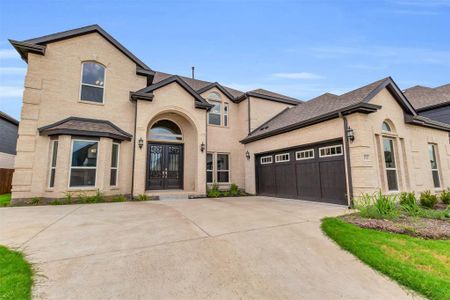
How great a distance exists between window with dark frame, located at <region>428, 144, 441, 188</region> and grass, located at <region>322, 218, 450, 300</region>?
874 cm

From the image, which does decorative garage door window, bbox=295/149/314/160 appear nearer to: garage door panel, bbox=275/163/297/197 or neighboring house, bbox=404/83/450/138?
garage door panel, bbox=275/163/297/197

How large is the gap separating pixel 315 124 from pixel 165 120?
8241 millimetres

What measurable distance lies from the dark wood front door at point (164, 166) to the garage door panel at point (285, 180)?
557 cm

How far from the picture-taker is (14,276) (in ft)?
8.14

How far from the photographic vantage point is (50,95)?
8.97 m

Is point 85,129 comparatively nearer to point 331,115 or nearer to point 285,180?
point 285,180

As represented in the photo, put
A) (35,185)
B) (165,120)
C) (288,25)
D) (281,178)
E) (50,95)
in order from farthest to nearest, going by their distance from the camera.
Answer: (165,120) → (288,25) → (281,178) → (50,95) → (35,185)

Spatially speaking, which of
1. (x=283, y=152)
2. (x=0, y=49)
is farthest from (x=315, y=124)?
(x=0, y=49)

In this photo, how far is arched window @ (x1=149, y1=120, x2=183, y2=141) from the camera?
11.7 m

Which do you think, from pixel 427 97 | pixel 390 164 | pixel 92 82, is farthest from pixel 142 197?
pixel 427 97

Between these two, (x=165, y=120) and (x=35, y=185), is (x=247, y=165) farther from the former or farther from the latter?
(x=35, y=185)

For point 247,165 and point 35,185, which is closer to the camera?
point 35,185

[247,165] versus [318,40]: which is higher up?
[318,40]

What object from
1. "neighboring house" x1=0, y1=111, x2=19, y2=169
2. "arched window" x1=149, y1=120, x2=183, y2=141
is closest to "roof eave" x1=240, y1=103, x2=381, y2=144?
"arched window" x1=149, y1=120, x2=183, y2=141
